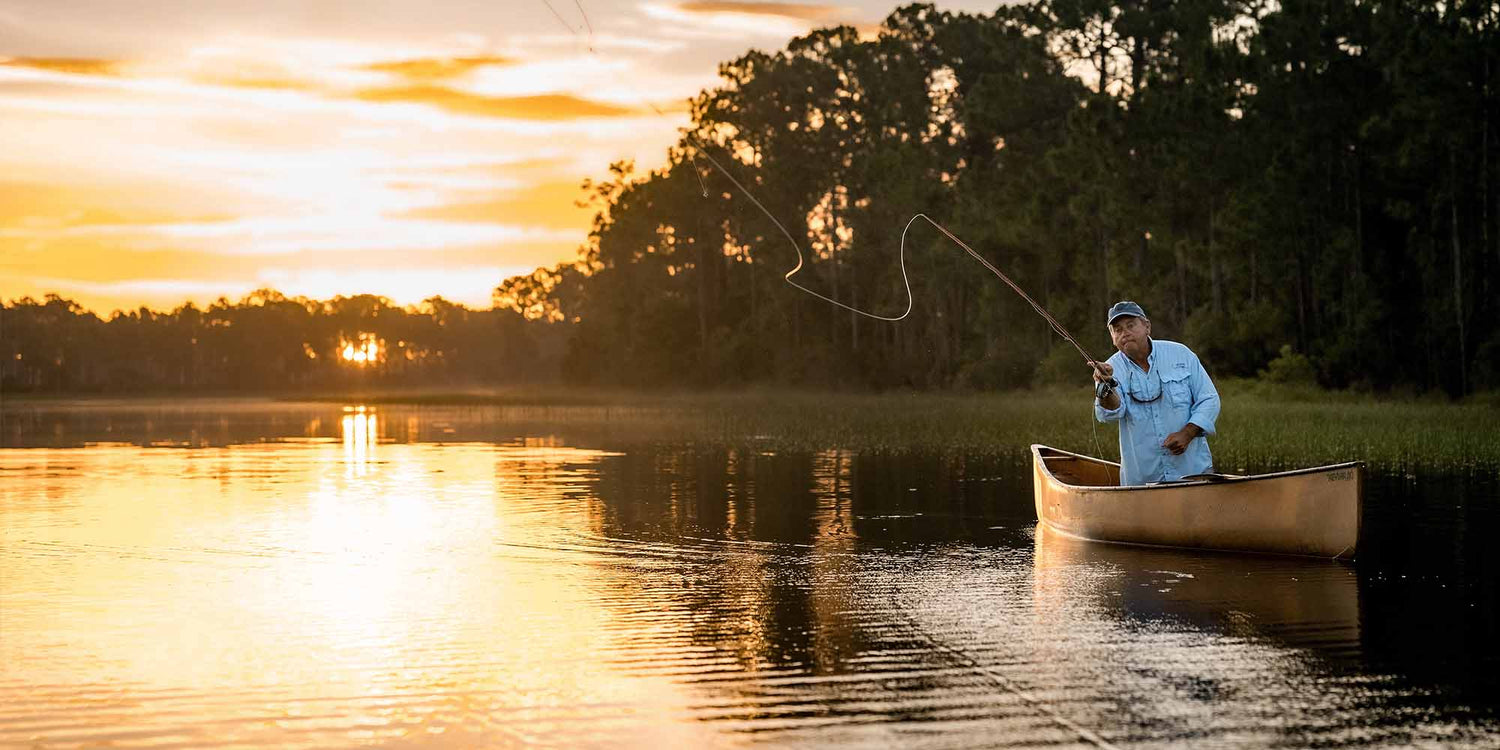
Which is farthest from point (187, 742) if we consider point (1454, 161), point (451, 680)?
point (1454, 161)

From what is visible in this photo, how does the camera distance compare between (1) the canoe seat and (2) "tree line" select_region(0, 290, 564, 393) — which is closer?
(1) the canoe seat

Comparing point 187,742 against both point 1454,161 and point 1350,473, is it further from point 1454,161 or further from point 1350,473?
→ point 1454,161

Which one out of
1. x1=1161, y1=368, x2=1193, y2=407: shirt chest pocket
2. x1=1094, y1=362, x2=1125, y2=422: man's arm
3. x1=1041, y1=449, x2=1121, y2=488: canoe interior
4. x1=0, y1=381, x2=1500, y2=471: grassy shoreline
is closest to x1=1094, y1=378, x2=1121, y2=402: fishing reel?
x1=1094, y1=362, x2=1125, y2=422: man's arm

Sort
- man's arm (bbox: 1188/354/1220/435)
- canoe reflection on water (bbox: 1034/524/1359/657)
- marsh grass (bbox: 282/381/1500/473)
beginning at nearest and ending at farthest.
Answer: canoe reflection on water (bbox: 1034/524/1359/657) < man's arm (bbox: 1188/354/1220/435) < marsh grass (bbox: 282/381/1500/473)

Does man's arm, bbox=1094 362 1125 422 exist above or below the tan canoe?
above

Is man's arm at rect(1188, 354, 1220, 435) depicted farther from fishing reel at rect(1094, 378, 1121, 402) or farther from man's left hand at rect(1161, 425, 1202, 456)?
fishing reel at rect(1094, 378, 1121, 402)

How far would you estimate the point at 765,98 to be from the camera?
246ft

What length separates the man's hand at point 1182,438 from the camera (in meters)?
12.7

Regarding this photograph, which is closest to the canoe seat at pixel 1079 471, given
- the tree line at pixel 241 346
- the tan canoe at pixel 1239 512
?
the tan canoe at pixel 1239 512

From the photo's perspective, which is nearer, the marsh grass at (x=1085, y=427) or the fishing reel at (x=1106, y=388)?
the fishing reel at (x=1106, y=388)

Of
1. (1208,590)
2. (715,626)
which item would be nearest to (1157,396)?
(1208,590)

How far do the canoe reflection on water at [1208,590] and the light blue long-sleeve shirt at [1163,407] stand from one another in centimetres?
75

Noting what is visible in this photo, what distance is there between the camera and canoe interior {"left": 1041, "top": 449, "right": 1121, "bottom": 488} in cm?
1563

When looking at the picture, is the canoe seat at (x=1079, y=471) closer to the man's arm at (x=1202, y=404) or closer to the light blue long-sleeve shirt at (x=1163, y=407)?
the light blue long-sleeve shirt at (x=1163, y=407)
